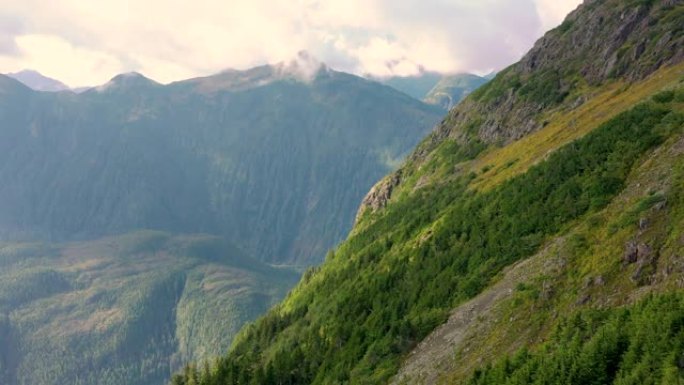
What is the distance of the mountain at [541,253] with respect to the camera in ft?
154

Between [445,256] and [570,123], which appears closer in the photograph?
[445,256]

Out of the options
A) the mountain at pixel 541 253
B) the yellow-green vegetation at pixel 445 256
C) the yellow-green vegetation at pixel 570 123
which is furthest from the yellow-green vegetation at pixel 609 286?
the yellow-green vegetation at pixel 570 123

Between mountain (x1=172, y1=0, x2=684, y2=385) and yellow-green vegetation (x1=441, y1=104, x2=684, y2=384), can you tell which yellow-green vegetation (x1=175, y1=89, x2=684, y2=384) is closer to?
mountain (x1=172, y1=0, x2=684, y2=385)

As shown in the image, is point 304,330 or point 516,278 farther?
point 304,330

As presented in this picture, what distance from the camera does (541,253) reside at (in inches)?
2746

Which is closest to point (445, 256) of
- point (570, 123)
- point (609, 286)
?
point (570, 123)

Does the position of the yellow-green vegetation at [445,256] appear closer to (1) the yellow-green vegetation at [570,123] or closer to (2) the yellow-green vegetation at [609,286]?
(2) the yellow-green vegetation at [609,286]

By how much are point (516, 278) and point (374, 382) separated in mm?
22174

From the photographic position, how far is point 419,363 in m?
68.6

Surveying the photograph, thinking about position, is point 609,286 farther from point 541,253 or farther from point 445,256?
point 445,256

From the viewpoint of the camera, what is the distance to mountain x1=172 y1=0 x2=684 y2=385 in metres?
46.9

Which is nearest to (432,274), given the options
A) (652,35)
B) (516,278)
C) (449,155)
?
(516,278)

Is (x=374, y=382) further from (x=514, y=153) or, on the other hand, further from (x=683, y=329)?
(x=514, y=153)

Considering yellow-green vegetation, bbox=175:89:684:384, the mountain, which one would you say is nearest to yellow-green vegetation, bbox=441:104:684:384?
the mountain
